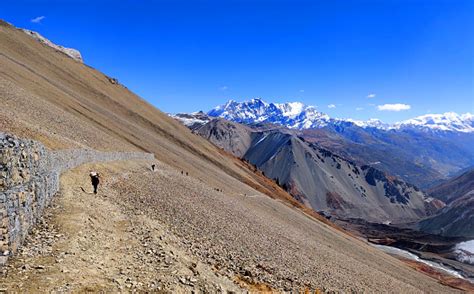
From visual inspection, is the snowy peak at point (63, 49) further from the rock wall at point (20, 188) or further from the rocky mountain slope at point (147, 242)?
the rock wall at point (20, 188)

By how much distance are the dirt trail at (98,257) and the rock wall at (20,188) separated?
58 cm

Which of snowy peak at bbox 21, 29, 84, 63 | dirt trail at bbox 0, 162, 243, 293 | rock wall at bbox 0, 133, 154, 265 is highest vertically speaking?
snowy peak at bbox 21, 29, 84, 63

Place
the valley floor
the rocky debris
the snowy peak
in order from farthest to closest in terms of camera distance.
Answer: the snowy peak
the rocky debris
the valley floor

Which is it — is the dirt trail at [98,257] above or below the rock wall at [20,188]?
below

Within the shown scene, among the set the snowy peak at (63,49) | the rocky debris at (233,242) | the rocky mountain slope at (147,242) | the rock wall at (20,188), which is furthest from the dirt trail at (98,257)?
the snowy peak at (63,49)

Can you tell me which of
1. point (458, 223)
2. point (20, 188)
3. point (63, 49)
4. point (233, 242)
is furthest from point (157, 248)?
point (458, 223)

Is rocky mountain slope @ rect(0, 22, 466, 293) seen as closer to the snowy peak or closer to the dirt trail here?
the dirt trail

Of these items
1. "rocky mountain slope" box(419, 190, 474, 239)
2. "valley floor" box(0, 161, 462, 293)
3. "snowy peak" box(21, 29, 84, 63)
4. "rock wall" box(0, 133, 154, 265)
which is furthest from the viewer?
"rocky mountain slope" box(419, 190, 474, 239)

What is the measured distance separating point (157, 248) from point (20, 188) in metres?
6.87

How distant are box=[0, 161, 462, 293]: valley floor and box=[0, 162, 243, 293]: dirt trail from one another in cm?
5

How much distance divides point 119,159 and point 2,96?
609 inches

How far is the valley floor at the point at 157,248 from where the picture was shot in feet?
44.1

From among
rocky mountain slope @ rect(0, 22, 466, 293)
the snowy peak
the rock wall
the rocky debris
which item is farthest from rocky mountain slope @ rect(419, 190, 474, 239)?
the snowy peak

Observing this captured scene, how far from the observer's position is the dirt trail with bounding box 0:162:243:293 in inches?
488
